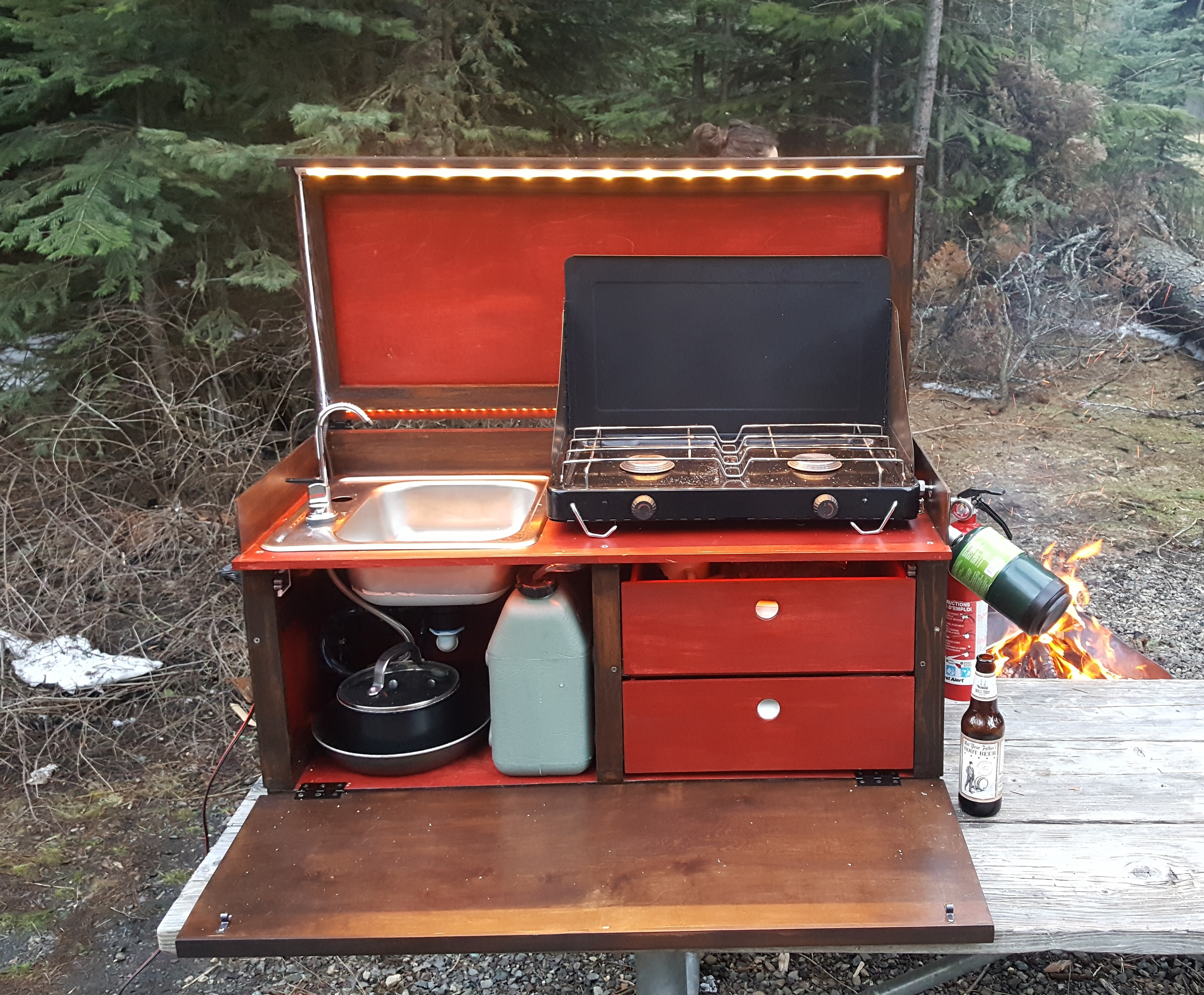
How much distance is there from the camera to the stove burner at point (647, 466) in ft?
6.73

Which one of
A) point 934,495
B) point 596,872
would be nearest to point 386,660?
point 596,872

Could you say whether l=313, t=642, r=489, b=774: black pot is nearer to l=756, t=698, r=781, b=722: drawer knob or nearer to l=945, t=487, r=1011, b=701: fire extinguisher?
l=756, t=698, r=781, b=722: drawer knob

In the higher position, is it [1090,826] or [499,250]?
[499,250]

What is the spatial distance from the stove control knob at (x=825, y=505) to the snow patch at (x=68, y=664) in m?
3.31

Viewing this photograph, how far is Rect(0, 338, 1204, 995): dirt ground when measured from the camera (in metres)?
2.74

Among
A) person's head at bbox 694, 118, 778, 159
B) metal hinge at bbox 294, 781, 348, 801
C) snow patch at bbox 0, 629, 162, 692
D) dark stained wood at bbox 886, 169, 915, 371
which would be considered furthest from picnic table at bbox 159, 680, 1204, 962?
snow patch at bbox 0, 629, 162, 692

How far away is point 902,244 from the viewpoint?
2463 millimetres

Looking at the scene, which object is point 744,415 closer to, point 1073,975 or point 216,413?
point 1073,975

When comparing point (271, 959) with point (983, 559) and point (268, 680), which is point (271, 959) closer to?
point (268, 680)

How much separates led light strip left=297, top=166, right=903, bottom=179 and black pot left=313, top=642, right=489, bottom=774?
121cm

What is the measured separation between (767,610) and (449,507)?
3.53 ft

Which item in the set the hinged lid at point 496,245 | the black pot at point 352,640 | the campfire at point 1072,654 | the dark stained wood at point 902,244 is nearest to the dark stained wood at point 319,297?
the hinged lid at point 496,245

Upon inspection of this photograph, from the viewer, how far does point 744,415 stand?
2443mm

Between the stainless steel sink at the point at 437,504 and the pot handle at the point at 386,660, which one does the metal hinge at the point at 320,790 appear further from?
the stainless steel sink at the point at 437,504
